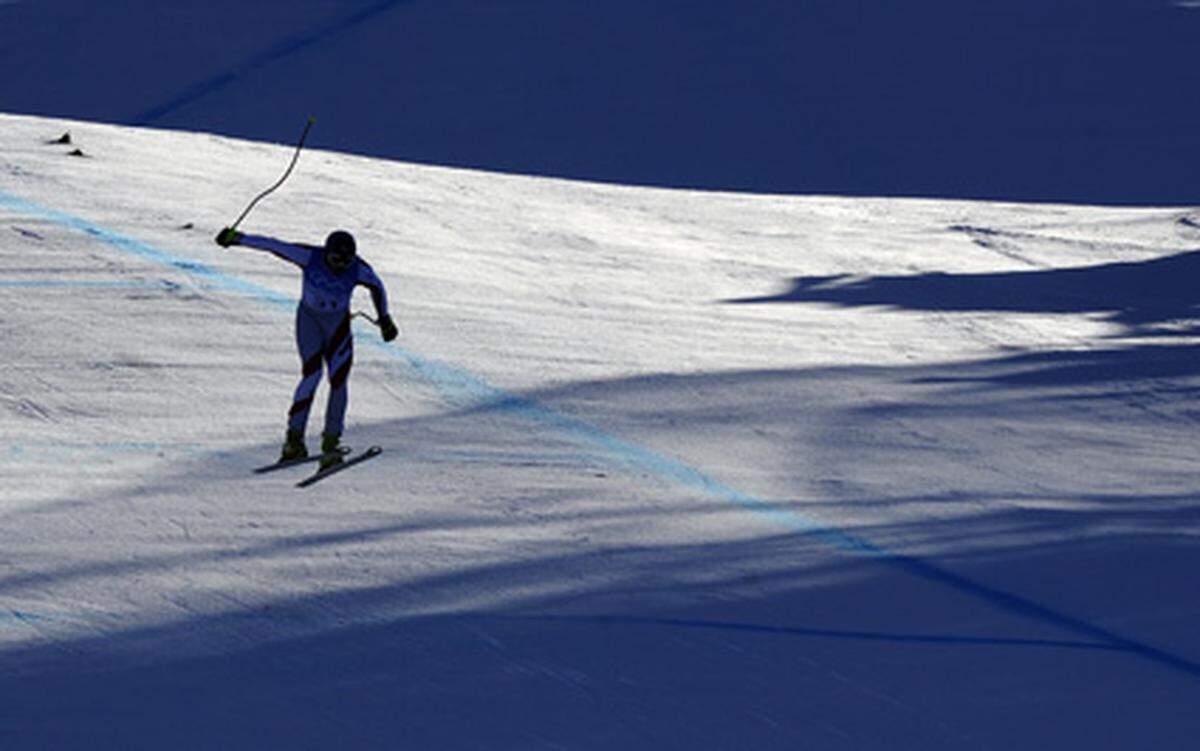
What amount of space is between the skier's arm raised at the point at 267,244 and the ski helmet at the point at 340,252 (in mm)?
99

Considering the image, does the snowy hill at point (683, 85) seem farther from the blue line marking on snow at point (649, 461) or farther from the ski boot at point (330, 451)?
the ski boot at point (330, 451)

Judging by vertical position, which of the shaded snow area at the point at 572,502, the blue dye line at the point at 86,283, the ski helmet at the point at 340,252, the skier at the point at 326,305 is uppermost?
the ski helmet at the point at 340,252

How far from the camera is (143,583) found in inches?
287

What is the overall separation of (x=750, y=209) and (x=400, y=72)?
1131 cm

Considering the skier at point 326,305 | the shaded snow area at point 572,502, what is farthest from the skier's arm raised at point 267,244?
the shaded snow area at point 572,502

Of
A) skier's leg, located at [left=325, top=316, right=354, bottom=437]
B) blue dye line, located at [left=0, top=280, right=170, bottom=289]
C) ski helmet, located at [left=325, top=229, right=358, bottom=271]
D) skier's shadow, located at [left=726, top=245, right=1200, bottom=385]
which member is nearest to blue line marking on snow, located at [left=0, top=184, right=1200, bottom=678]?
blue dye line, located at [left=0, top=280, right=170, bottom=289]

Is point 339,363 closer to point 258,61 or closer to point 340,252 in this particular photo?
point 340,252

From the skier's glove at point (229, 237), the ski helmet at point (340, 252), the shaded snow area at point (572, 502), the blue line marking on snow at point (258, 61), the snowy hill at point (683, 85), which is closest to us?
the shaded snow area at point (572, 502)

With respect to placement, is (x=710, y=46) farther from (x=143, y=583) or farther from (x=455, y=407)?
(x=143, y=583)

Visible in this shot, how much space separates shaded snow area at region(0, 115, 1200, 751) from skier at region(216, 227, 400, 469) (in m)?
0.72

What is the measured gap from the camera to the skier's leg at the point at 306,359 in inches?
285

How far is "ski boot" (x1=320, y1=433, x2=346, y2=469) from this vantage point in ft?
25.1

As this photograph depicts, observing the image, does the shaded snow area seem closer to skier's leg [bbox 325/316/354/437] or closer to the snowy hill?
skier's leg [bbox 325/316/354/437]

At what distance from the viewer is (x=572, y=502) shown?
8758 mm
